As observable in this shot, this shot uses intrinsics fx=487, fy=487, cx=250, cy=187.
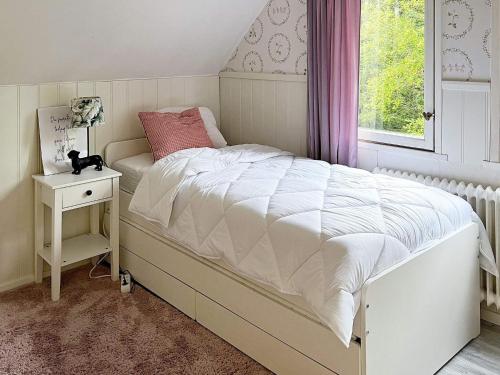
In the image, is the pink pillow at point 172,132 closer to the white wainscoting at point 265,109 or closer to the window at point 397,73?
the white wainscoting at point 265,109

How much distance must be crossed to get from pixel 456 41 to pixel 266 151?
4.02 ft

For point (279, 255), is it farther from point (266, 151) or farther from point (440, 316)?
point (266, 151)

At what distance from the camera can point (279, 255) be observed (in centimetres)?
191

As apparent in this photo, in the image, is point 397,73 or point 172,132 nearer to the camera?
point 397,73

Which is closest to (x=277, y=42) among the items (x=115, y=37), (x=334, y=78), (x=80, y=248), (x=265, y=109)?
(x=265, y=109)

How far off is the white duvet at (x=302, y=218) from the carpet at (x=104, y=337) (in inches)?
16.8

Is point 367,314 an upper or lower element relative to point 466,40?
lower

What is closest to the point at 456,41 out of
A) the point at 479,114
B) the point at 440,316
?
the point at 479,114

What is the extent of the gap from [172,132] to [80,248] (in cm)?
91

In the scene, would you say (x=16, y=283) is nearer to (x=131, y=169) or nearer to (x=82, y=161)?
(x=82, y=161)

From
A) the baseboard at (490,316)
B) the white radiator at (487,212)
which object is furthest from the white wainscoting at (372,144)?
the baseboard at (490,316)

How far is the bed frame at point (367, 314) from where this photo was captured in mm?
1742

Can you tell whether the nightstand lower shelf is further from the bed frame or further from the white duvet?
the bed frame

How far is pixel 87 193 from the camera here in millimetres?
2746
